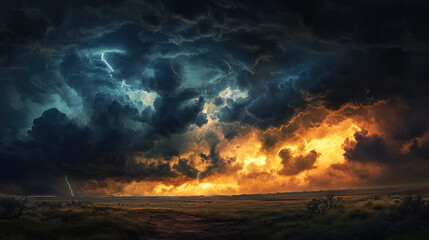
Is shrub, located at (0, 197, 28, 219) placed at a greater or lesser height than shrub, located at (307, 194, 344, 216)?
greater

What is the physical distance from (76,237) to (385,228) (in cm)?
2038

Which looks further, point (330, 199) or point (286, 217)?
point (330, 199)

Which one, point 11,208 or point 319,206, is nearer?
point 11,208

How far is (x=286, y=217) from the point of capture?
96.2ft

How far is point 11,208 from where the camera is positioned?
23703mm

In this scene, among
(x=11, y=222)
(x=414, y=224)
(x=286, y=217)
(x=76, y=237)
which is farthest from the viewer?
(x=286, y=217)

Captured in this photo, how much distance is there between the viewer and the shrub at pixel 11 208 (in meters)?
23.3

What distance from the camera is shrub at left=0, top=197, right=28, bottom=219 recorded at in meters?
23.3

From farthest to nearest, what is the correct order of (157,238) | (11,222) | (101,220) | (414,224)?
(101,220)
(157,238)
(11,222)
(414,224)

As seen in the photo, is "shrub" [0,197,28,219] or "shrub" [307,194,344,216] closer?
"shrub" [0,197,28,219]

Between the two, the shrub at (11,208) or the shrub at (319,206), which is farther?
the shrub at (319,206)

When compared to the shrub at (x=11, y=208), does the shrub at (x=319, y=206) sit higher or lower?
lower

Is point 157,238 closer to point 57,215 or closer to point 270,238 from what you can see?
point 270,238

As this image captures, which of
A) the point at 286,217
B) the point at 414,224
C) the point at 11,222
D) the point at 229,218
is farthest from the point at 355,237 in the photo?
the point at 11,222
